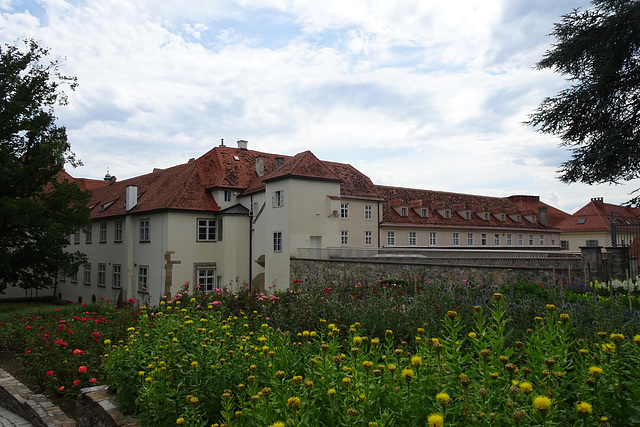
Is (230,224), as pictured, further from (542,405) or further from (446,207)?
(542,405)

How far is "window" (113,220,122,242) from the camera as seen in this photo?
32.7 m

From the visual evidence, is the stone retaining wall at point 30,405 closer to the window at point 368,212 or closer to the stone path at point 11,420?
the stone path at point 11,420

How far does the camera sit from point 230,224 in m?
29.0

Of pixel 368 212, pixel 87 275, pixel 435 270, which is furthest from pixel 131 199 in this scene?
pixel 435 270

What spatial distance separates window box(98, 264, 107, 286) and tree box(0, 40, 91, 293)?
370 inches

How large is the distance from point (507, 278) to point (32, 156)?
72.5 feet

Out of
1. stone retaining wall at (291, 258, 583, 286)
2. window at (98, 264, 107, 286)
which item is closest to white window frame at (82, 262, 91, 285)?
window at (98, 264, 107, 286)

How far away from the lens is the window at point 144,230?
29.8 m

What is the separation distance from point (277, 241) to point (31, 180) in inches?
505

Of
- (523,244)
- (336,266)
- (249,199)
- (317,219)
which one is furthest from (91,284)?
(523,244)

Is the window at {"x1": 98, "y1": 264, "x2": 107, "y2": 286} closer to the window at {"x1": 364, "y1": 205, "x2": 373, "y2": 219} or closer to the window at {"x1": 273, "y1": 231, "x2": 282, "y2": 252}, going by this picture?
the window at {"x1": 273, "y1": 231, "x2": 282, "y2": 252}

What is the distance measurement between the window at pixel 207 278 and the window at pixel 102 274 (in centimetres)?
974

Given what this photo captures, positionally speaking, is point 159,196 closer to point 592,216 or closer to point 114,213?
point 114,213

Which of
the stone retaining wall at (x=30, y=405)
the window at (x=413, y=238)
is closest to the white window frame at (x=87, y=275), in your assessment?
the window at (x=413, y=238)
